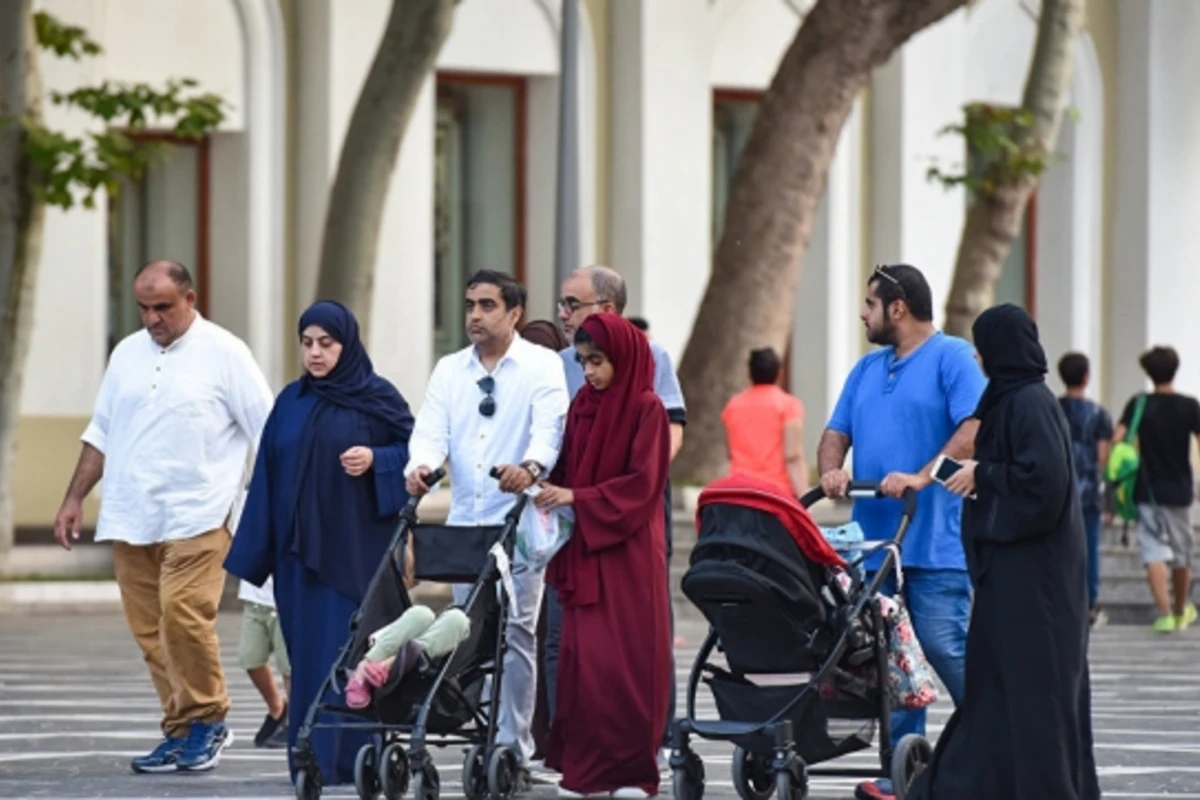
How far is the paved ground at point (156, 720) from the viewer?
447 inches

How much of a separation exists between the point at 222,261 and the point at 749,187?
512 centimetres

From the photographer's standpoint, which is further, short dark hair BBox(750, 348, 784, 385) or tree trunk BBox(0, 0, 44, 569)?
tree trunk BBox(0, 0, 44, 569)

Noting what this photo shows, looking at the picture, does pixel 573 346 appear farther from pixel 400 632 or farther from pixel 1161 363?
pixel 1161 363

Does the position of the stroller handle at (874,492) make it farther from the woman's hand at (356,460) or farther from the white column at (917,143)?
the white column at (917,143)

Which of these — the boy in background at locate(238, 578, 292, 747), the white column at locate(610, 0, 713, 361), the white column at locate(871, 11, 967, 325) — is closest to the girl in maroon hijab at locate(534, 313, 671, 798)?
the boy in background at locate(238, 578, 292, 747)

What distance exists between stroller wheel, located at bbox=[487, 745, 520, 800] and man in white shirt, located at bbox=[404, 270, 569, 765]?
46 cm

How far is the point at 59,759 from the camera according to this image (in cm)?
1220

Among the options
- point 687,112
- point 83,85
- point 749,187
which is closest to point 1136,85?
point 687,112

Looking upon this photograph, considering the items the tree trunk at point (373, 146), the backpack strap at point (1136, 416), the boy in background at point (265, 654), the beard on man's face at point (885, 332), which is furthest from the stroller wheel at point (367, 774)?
the tree trunk at point (373, 146)

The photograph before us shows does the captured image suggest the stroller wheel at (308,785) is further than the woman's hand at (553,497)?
No

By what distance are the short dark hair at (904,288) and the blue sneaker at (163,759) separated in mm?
3162

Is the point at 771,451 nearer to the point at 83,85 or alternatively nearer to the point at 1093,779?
the point at 83,85

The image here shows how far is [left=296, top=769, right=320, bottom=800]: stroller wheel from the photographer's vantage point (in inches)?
415

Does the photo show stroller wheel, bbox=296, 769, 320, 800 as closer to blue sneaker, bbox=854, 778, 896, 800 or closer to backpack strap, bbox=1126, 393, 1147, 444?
blue sneaker, bbox=854, 778, 896, 800
